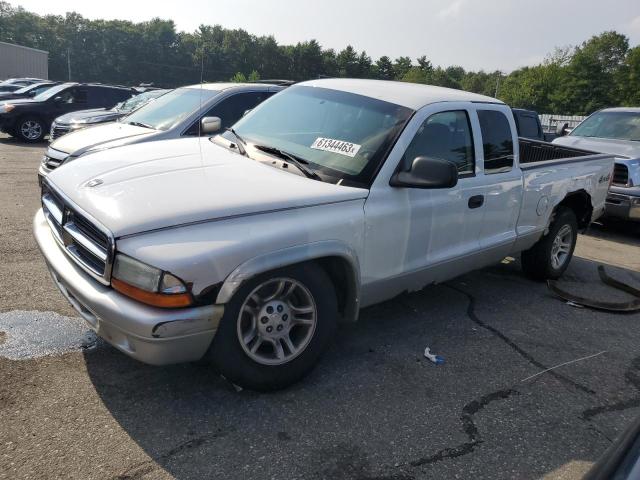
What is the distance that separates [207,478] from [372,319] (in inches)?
84.1

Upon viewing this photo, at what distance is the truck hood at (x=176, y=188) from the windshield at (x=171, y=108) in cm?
343

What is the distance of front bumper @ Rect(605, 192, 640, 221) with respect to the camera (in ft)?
25.9

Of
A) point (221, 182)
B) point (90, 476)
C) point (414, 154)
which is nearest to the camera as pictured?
point (90, 476)

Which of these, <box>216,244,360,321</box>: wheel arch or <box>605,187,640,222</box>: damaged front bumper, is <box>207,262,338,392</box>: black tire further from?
<box>605,187,640,222</box>: damaged front bumper

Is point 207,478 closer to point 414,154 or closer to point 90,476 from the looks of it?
point 90,476

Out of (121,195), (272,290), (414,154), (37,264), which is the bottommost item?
(37,264)

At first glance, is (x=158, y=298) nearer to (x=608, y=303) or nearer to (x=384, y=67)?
(x=608, y=303)

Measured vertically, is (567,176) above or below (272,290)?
above

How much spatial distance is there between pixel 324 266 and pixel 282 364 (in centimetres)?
64

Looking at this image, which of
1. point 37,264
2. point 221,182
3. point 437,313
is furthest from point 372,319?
point 37,264

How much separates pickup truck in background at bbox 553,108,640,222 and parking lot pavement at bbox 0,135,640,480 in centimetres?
421

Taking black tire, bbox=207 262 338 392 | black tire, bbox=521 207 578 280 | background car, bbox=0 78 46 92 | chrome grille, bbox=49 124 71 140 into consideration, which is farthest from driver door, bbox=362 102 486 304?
background car, bbox=0 78 46 92

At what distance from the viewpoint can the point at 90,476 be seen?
7.66 feet

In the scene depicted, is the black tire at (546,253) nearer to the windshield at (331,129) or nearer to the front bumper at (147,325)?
the windshield at (331,129)
